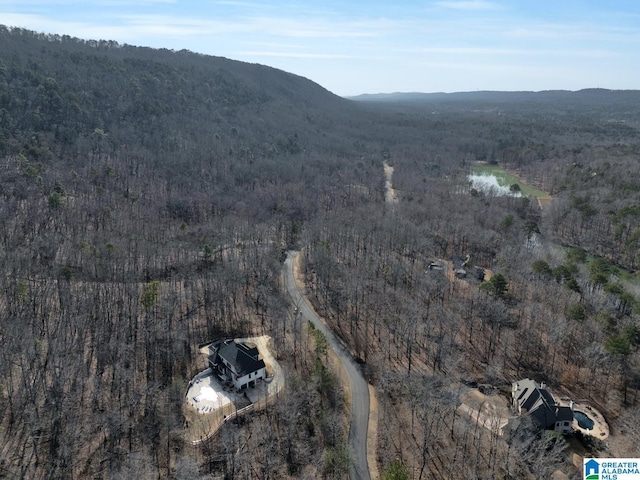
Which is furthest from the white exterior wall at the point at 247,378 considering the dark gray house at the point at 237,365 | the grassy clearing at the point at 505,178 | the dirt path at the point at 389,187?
the grassy clearing at the point at 505,178

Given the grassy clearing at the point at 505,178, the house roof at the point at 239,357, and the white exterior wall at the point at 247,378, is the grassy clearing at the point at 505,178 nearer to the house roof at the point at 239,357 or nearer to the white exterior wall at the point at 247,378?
the house roof at the point at 239,357

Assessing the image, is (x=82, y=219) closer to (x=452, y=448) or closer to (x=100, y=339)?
(x=100, y=339)

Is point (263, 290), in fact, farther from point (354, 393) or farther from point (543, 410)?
point (543, 410)

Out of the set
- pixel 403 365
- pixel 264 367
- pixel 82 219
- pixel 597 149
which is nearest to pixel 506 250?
pixel 403 365

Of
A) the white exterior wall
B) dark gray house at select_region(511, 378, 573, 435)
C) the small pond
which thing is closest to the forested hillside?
the white exterior wall

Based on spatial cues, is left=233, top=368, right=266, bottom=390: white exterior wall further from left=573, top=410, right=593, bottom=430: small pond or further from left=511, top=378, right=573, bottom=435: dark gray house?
left=573, top=410, right=593, bottom=430: small pond

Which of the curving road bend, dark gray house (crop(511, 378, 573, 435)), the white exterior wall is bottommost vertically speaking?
the curving road bend

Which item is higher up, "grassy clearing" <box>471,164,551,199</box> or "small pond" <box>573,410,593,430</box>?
"grassy clearing" <box>471,164,551,199</box>

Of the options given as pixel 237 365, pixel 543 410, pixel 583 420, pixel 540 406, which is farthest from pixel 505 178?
pixel 237 365
